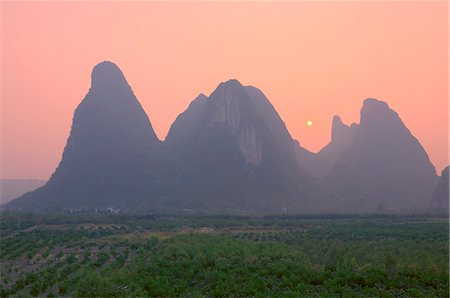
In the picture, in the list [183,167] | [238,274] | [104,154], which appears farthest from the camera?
[183,167]

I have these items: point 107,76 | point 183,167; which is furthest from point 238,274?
point 107,76

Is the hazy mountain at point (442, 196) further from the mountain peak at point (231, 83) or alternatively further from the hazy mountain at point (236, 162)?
the mountain peak at point (231, 83)

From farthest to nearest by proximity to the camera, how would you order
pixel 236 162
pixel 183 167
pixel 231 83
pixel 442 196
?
pixel 231 83 → pixel 183 167 → pixel 236 162 → pixel 442 196

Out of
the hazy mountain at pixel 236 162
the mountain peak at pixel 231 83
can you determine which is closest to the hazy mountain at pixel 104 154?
the hazy mountain at pixel 236 162

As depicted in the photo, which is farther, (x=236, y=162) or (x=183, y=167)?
(x=183, y=167)

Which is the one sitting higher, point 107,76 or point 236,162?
point 107,76

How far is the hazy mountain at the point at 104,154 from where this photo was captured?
15562 centimetres

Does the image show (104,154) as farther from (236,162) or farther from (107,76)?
(236,162)

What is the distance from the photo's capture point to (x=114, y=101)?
183 metres

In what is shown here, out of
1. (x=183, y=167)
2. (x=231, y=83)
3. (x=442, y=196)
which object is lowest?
(x=442, y=196)

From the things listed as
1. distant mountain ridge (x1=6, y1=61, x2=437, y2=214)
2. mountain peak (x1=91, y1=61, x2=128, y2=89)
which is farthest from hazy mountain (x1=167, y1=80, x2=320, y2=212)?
mountain peak (x1=91, y1=61, x2=128, y2=89)

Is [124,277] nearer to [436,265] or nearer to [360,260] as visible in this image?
[360,260]

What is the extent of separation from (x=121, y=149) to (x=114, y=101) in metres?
20.8

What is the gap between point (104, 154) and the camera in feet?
562
